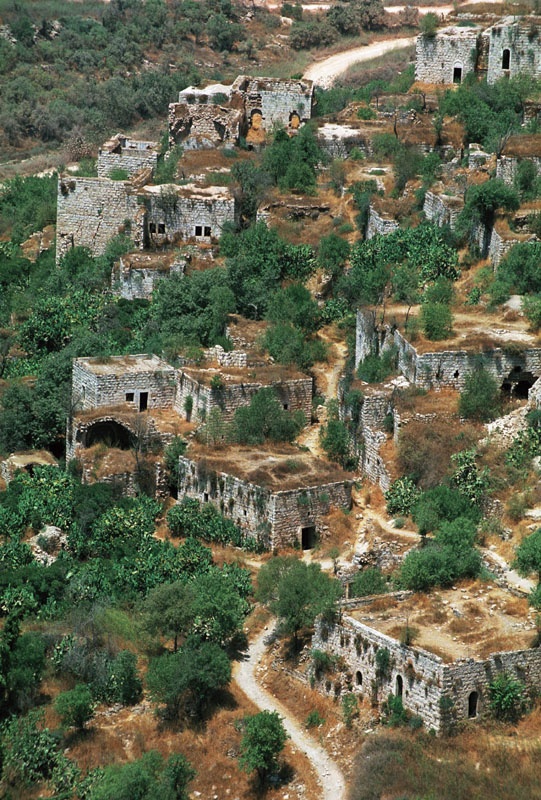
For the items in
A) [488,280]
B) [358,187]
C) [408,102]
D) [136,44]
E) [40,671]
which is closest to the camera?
[40,671]

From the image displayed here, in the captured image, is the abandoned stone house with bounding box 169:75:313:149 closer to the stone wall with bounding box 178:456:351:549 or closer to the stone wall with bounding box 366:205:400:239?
the stone wall with bounding box 366:205:400:239

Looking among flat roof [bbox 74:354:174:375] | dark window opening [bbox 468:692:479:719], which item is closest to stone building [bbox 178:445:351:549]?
flat roof [bbox 74:354:174:375]

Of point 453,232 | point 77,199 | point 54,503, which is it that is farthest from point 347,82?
point 54,503

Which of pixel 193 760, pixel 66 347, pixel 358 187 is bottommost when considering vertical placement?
pixel 193 760

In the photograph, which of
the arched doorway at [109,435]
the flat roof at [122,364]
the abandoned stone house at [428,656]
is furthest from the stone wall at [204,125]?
the abandoned stone house at [428,656]

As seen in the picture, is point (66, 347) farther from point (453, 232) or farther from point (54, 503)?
point (453, 232)

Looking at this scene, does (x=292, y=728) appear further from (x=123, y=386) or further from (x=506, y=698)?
(x=123, y=386)
